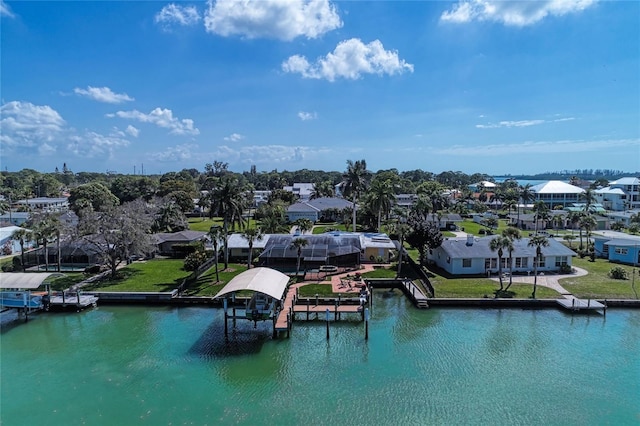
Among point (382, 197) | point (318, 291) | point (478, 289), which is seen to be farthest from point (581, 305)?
point (382, 197)

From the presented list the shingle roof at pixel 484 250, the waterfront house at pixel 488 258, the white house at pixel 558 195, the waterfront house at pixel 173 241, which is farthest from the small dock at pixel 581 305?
the white house at pixel 558 195

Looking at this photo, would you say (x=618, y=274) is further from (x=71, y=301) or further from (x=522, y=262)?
(x=71, y=301)

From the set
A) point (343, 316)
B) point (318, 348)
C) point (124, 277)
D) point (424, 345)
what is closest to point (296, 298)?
point (343, 316)

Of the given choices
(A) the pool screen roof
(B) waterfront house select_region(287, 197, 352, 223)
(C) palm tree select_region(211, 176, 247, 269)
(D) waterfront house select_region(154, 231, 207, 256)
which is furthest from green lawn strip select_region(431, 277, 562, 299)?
(B) waterfront house select_region(287, 197, 352, 223)

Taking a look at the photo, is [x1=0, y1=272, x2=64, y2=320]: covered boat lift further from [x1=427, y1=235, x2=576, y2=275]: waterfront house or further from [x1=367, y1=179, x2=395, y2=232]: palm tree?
[x1=367, y1=179, x2=395, y2=232]: palm tree

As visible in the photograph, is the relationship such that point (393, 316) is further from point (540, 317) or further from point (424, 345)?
point (540, 317)

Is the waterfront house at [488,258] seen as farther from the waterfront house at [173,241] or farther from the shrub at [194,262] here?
the waterfront house at [173,241]
